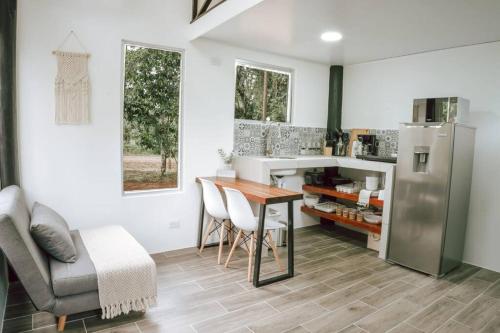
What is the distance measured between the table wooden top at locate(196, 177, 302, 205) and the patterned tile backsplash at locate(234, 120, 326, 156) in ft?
1.93

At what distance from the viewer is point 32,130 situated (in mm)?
2920

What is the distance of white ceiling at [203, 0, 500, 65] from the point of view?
262cm

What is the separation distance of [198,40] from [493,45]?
309 cm

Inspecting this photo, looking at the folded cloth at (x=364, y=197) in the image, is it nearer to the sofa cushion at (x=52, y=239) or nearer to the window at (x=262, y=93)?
the window at (x=262, y=93)

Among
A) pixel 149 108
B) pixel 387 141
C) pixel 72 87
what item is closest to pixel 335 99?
pixel 387 141

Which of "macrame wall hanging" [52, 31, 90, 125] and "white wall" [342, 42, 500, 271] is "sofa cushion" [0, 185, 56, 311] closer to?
"macrame wall hanging" [52, 31, 90, 125]

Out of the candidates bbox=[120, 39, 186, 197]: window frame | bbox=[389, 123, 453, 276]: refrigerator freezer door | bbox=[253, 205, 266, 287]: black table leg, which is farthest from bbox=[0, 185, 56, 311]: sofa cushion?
bbox=[389, 123, 453, 276]: refrigerator freezer door

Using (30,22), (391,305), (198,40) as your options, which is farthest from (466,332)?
(30,22)

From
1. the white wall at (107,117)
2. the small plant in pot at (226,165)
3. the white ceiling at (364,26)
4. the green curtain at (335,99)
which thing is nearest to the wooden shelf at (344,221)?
the green curtain at (335,99)

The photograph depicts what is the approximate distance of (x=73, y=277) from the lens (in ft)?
7.05

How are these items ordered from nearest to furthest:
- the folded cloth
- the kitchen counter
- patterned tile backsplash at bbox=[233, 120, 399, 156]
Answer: the kitchen counter < the folded cloth < patterned tile backsplash at bbox=[233, 120, 399, 156]

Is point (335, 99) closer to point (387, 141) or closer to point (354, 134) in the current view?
point (354, 134)

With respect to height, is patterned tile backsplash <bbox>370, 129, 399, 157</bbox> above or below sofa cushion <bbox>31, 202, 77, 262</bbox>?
above

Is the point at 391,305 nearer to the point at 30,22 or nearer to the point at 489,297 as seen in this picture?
the point at 489,297
